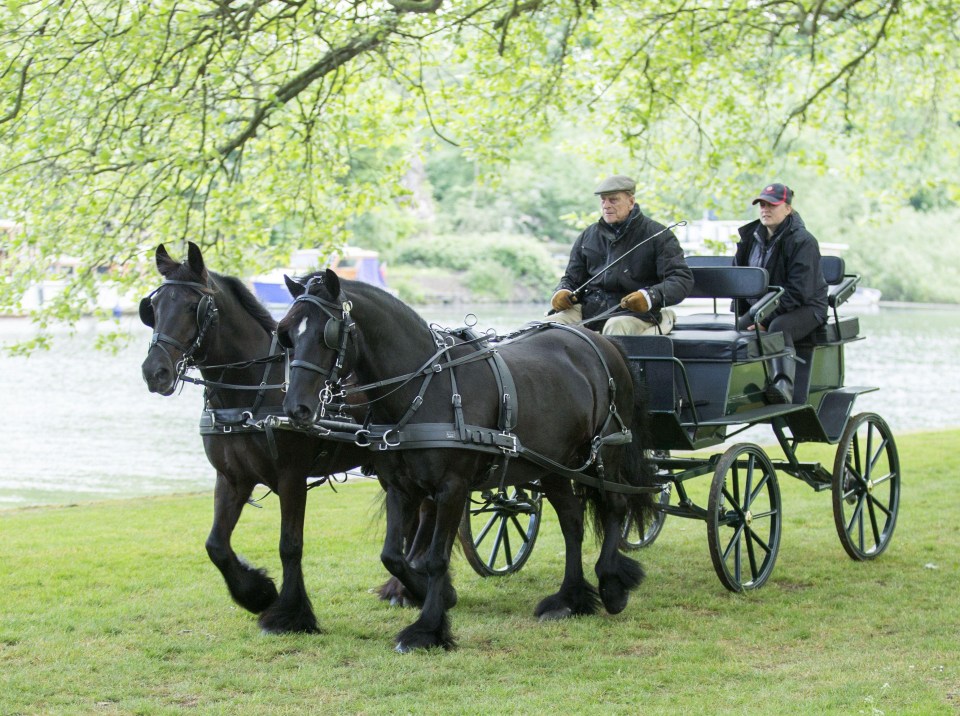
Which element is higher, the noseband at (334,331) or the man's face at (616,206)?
the man's face at (616,206)

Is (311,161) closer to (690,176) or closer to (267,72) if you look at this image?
(267,72)

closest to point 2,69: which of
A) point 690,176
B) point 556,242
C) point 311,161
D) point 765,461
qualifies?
point 311,161

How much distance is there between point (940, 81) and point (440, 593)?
11.1m

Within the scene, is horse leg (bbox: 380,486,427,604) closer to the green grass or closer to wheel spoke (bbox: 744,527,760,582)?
the green grass

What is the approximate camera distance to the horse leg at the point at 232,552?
18.5 feet

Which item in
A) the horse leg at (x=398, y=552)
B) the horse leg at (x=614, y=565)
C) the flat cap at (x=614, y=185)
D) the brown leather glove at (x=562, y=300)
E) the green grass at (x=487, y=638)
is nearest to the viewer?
the green grass at (x=487, y=638)

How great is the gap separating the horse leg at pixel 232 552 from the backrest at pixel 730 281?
2.82 metres

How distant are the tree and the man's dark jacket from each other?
306 centimetres

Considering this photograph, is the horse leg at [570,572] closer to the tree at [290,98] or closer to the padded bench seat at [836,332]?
the padded bench seat at [836,332]

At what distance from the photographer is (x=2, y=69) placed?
8250mm

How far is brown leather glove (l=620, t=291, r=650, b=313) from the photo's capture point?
6305 millimetres

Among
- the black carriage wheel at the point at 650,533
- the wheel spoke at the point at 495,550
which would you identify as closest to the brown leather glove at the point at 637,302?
the black carriage wheel at the point at 650,533

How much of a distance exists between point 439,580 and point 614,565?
3.99 ft

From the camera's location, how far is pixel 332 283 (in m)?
4.80
